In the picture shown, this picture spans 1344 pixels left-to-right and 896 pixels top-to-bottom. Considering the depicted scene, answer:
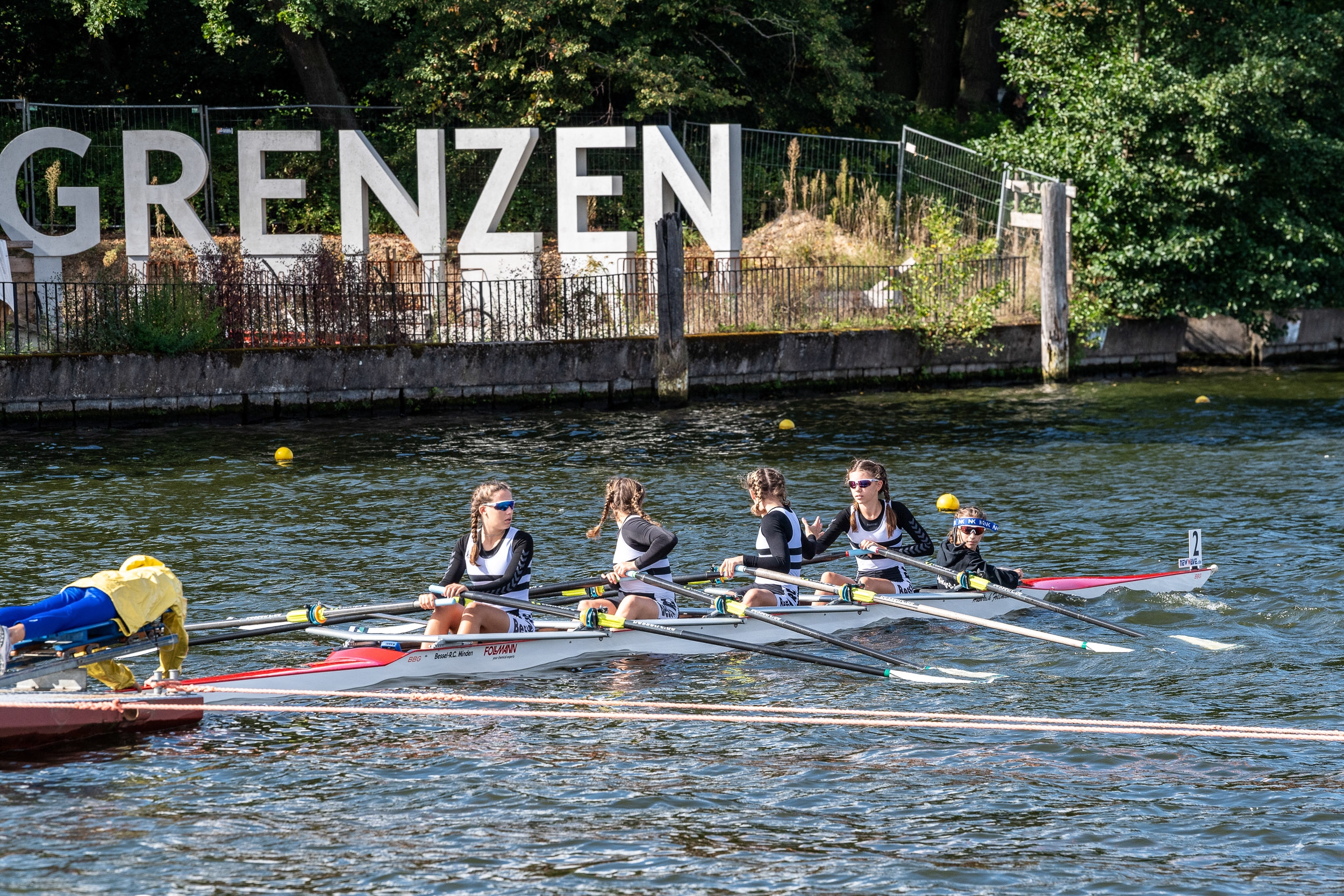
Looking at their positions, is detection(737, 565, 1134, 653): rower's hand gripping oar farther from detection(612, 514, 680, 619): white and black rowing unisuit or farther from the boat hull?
detection(612, 514, 680, 619): white and black rowing unisuit

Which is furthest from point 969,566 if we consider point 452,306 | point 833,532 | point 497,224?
point 497,224

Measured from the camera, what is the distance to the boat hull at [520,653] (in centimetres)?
932

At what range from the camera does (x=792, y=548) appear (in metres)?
11.1

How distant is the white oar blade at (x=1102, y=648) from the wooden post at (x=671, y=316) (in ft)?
42.6

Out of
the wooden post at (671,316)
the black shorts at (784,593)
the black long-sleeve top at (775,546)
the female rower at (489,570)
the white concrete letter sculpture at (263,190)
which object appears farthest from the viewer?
the white concrete letter sculpture at (263,190)

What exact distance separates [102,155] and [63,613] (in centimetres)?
2536

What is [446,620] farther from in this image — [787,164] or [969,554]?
[787,164]

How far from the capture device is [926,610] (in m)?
→ 10.9

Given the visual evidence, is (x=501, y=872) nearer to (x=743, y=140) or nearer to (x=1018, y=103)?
(x=743, y=140)

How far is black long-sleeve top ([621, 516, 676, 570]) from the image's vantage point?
10398mm

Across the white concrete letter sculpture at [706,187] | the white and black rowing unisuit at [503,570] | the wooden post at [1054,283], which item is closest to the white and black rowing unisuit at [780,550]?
the white and black rowing unisuit at [503,570]

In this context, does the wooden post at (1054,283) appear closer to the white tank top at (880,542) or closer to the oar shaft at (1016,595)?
the oar shaft at (1016,595)

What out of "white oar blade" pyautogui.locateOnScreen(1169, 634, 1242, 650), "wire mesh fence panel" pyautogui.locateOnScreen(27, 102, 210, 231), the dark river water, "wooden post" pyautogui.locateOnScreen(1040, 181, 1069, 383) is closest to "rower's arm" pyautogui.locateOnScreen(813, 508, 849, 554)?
the dark river water

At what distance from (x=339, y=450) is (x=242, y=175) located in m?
8.77
